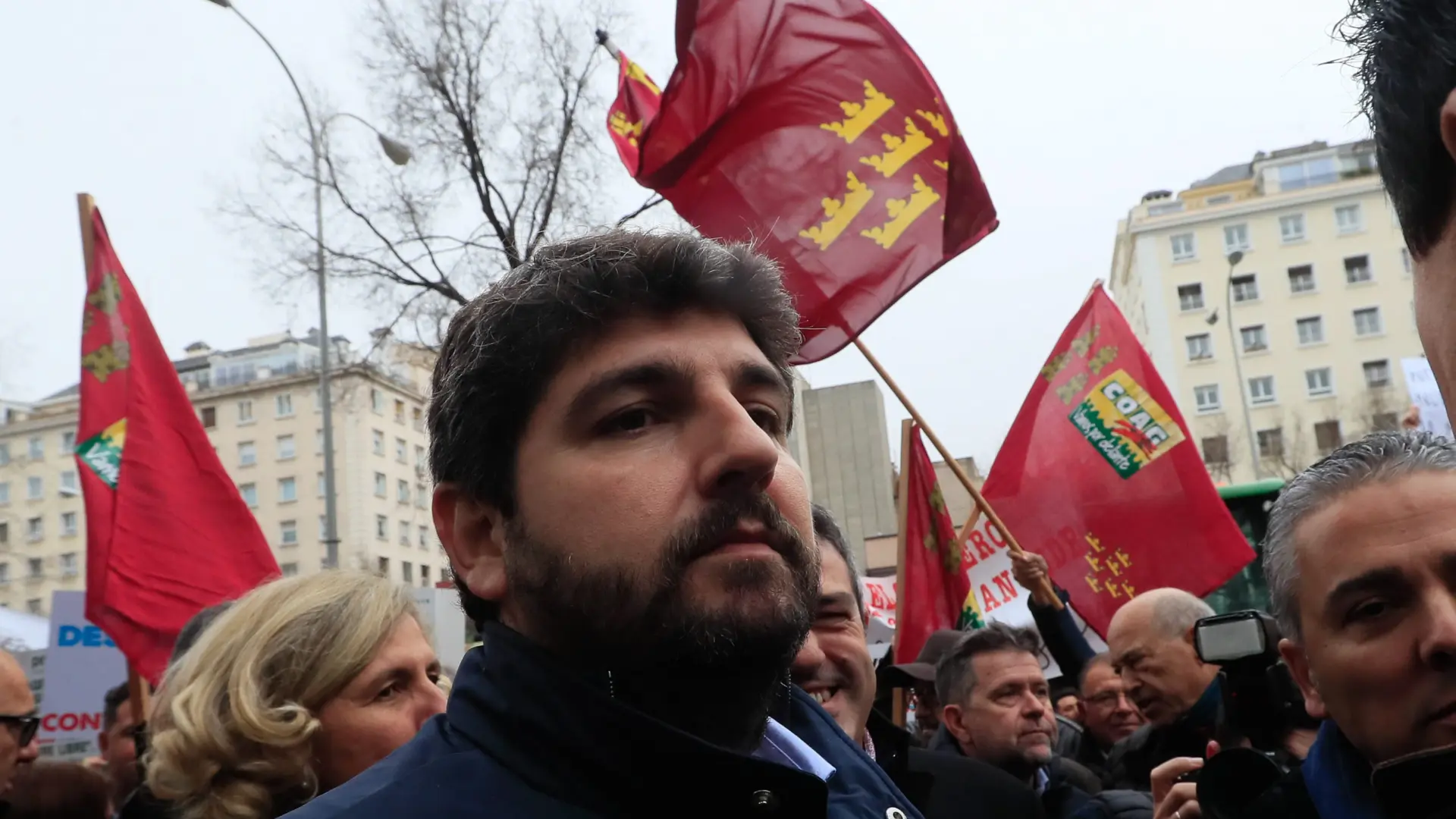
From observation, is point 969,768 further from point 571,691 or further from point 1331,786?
point 571,691

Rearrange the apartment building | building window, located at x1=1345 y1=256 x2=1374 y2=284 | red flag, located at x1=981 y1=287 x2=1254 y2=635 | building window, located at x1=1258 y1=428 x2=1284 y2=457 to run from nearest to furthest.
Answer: red flag, located at x1=981 y1=287 x2=1254 y2=635, building window, located at x1=1258 y1=428 x2=1284 y2=457, building window, located at x1=1345 y1=256 x2=1374 y2=284, the apartment building

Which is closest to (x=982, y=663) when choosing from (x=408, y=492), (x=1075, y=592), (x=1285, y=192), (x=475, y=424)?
(x=1075, y=592)

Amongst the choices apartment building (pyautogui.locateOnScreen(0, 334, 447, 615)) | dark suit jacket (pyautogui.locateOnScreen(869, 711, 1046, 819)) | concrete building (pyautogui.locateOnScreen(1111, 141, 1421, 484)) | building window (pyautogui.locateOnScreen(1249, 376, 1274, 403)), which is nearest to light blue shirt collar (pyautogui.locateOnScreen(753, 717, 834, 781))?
dark suit jacket (pyautogui.locateOnScreen(869, 711, 1046, 819))

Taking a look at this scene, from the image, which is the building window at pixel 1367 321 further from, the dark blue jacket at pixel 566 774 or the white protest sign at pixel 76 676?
the dark blue jacket at pixel 566 774

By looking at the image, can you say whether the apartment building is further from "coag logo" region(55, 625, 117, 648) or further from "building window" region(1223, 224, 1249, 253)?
"coag logo" region(55, 625, 117, 648)

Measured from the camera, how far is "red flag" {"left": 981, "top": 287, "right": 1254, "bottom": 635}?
6555mm

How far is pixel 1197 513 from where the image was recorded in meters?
6.58

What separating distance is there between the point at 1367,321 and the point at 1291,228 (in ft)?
19.9

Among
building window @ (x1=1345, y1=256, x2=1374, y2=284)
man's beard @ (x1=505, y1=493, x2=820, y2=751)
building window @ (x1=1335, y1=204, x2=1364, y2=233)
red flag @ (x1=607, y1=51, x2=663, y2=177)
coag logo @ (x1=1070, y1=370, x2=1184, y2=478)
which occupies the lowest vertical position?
man's beard @ (x1=505, y1=493, x2=820, y2=751)

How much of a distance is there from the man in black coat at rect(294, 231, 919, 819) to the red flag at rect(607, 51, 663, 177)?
17.2ft

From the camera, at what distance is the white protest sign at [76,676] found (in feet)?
22.0

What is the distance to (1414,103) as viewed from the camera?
102 cm

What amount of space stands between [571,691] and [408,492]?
7175 centimetres

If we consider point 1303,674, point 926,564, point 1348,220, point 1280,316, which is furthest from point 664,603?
point 1348,220
